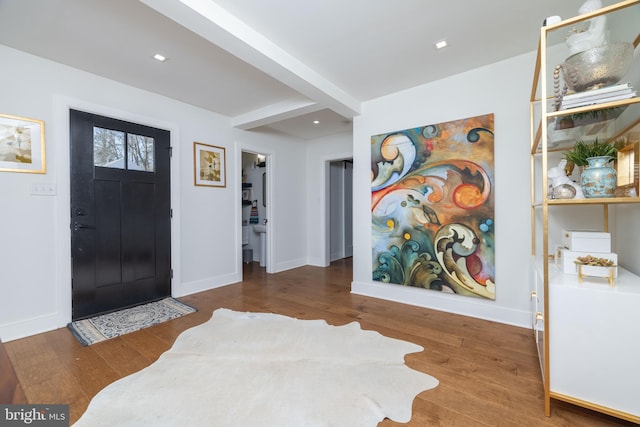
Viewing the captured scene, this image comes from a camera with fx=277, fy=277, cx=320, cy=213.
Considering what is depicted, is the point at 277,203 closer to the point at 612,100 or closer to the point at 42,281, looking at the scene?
the point at 42,281

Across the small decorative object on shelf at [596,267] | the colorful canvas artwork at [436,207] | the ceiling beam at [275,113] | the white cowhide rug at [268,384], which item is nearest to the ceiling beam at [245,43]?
the ceiling beam at [275,113]

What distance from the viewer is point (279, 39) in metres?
2.20

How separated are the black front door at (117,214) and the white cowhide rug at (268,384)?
1.23m

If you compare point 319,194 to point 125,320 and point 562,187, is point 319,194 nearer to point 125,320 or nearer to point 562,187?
point 125,320

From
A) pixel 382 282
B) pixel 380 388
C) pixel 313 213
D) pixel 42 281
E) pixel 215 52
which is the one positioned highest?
pixel 215 52

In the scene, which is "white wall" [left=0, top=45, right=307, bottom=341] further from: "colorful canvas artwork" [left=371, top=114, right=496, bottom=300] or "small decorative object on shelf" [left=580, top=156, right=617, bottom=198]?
"small decorative object on shelf" [left=580, top=156, right=617, bottom=198]

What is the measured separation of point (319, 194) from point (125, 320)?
344 cm

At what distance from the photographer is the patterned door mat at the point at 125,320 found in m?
2.40

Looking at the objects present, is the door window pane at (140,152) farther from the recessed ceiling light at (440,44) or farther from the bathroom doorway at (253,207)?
the recessed ceiling light at (440,44)

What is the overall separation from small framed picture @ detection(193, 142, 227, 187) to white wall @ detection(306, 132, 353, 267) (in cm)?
181

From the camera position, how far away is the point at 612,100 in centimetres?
132

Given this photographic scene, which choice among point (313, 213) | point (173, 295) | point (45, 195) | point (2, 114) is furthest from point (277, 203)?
point (2, 114)

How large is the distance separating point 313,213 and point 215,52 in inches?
132

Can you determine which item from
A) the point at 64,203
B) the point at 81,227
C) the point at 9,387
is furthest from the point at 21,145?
the point at 9,387
